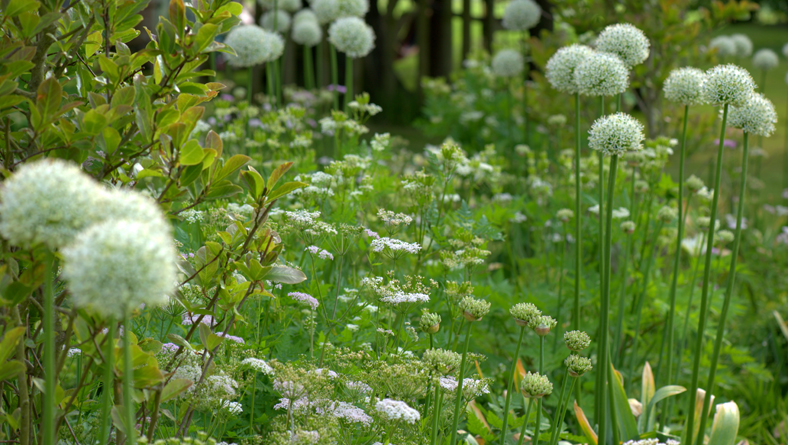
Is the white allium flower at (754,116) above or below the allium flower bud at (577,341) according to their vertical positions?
above

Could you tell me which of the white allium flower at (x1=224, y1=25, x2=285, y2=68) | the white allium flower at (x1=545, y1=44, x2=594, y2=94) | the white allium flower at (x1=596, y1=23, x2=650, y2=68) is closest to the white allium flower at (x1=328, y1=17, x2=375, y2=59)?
the white allium flower at (x1=224, y1=25, x2=285, y2=68)

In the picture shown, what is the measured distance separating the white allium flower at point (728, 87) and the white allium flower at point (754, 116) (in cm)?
7

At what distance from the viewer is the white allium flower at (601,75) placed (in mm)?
2168

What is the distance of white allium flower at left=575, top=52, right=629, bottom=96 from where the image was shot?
217 cm

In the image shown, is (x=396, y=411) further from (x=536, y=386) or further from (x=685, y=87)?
(x=685, y=87)

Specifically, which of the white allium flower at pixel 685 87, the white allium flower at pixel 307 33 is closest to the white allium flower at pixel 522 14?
the white allium flower at pixel 307 33

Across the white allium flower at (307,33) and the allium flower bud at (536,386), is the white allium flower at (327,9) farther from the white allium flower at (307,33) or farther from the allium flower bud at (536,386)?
the allium flower bud at (536,386)

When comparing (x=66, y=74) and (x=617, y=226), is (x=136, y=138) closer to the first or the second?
(x=66, y=74)

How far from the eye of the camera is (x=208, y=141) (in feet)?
4.85

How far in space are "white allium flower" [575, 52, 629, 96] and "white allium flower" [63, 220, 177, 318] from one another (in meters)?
1.69

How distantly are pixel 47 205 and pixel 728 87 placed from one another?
1778mm

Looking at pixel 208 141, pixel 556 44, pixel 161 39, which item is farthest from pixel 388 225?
pixel 556 44

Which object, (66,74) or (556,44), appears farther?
(556,44)

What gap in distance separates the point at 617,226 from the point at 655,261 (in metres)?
0.60
